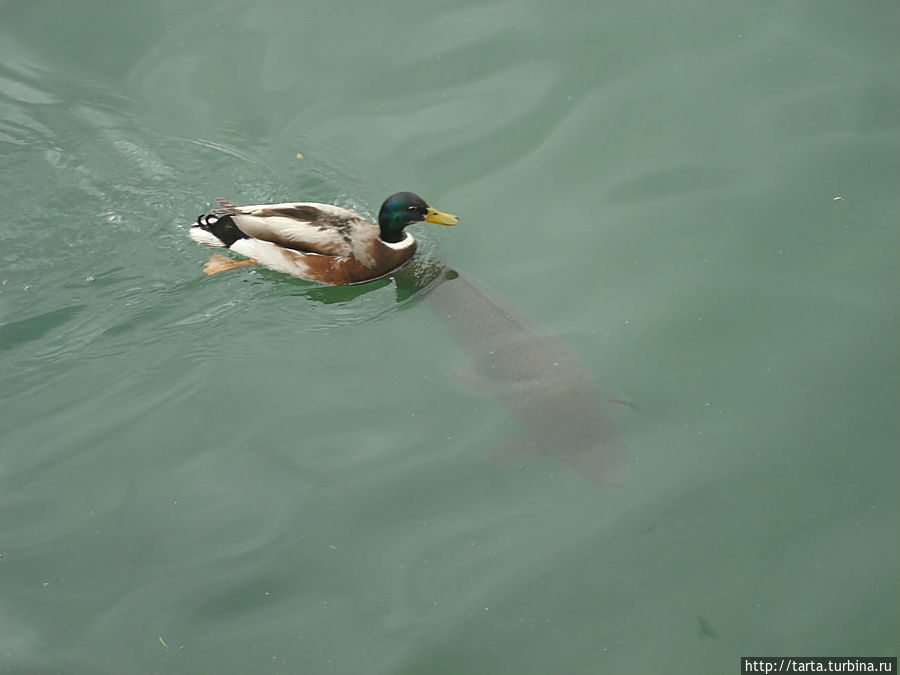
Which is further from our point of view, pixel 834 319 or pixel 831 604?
pixel 834 319

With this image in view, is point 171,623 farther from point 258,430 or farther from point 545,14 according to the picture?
point 545,14

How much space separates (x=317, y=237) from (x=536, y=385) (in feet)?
5.83

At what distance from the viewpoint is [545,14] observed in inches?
273

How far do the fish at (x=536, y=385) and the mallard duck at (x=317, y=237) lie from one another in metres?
0.53

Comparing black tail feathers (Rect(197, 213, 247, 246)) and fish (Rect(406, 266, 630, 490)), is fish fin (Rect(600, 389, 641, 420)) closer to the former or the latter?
fish (Rect(406, 266, 630, 490))

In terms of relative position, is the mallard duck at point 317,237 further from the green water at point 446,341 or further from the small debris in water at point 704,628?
the small debris in water at point 704,628

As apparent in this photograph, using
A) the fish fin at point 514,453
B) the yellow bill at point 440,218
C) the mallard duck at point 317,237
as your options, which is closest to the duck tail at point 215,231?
the mallard duck at point 317,237

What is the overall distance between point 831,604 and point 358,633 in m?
2.11

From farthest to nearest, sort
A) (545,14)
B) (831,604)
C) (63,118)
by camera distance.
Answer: (545,14) → (63,118) → (831,604)

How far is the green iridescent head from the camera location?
18.1ft

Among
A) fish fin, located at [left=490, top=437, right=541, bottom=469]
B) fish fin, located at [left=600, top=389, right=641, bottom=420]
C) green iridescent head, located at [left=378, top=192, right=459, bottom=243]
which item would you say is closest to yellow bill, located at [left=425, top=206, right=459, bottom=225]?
green iridescent head, located at [left=378, top=192, right=459, bottom=243]

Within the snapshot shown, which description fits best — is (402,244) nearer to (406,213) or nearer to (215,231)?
(406,213)

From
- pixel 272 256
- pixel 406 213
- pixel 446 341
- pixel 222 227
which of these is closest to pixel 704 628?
pixel 446 341

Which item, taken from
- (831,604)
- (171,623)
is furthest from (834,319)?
(171,623)
